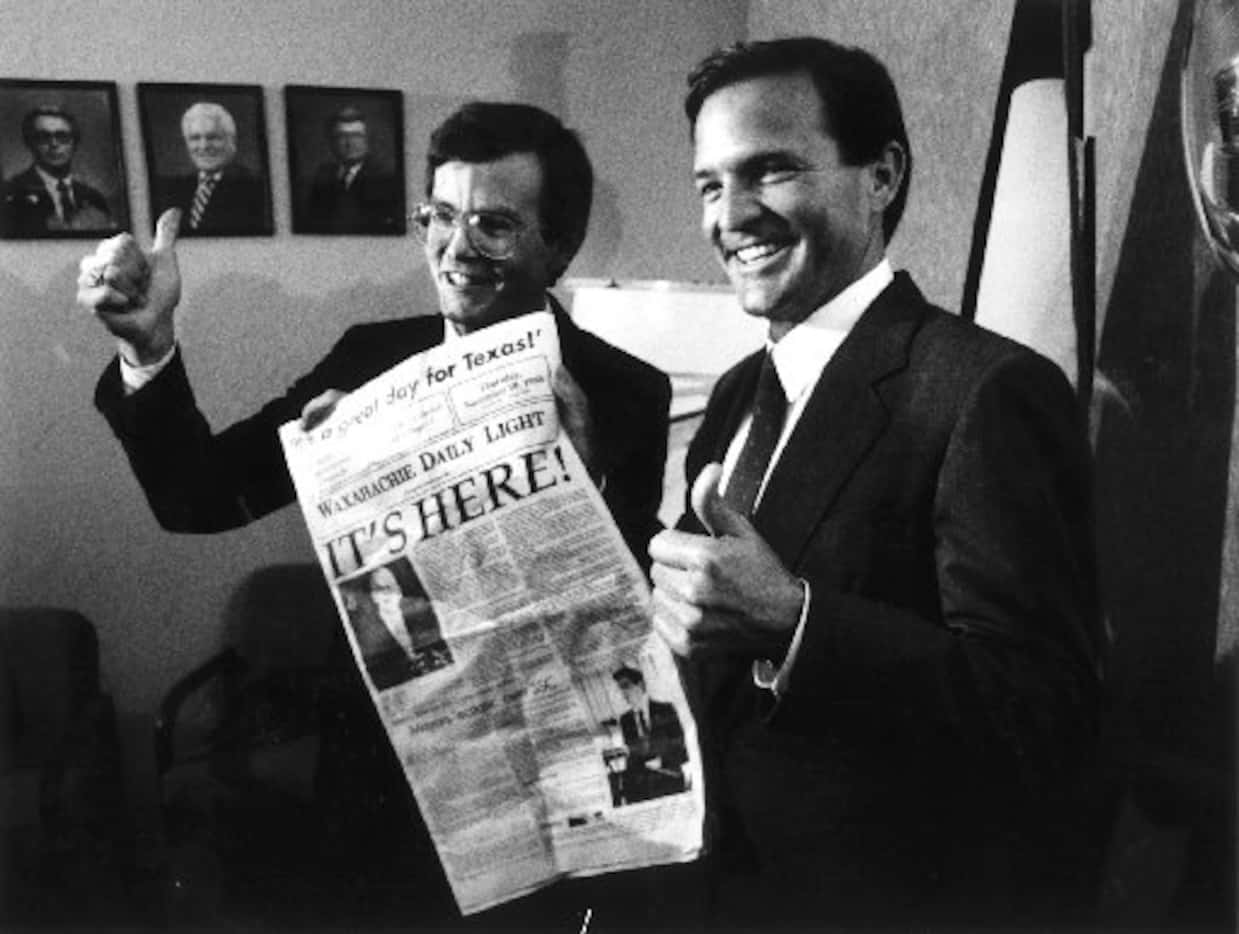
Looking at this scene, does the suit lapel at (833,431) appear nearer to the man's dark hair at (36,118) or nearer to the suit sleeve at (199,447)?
the suit sleeve at (199,447)

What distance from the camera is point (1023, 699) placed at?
572 millimetres

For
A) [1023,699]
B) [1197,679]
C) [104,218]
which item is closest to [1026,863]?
[1197,679]

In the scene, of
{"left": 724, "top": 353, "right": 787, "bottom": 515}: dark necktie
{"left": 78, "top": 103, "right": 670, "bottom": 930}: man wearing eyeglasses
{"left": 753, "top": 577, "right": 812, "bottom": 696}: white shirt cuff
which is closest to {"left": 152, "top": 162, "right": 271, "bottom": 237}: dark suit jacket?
{"left": 78, "top": 103, "right": 670, "bottom": 930}: man wearing eyeglasses

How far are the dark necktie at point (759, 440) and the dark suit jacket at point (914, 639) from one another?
3 cm

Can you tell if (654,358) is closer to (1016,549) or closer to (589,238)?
(589,238)

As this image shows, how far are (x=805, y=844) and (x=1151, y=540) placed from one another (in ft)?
1.26

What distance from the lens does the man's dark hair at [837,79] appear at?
70 cm

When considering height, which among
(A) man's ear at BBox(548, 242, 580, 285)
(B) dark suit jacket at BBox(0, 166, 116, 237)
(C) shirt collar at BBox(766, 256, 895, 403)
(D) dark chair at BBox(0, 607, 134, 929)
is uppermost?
(B) dark suit jacket at BBox(0, 166, 116, 237)

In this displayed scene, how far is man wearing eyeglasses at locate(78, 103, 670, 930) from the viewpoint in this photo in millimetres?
830

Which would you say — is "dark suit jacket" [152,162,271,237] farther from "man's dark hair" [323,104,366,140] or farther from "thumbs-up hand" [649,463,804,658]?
"thumbs-up hand" [649,463,804,658]

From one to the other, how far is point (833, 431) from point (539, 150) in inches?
16.8

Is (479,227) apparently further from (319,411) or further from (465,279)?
(319,411)

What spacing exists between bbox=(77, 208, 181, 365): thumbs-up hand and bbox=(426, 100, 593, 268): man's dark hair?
0.23 metres

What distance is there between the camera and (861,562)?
0.63 metres
